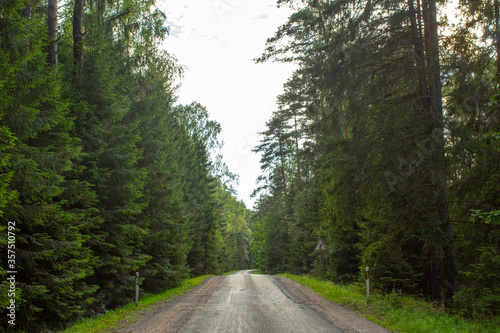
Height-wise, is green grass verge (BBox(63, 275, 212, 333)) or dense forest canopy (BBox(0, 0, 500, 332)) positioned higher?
dense forest canopy (BBox(0, 0, 500, 332))

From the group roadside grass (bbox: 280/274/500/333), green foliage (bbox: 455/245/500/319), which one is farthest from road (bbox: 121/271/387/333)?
green foliage (bbox: 455/245/500/319)

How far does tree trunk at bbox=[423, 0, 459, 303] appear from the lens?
312 inches

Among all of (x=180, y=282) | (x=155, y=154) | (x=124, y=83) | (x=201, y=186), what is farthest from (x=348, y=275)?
(x=201, y=186)

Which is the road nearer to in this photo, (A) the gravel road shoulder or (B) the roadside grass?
(A) the gravel road shoulder

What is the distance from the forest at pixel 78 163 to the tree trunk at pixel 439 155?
8.57 metres

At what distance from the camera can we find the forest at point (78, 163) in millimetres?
6258

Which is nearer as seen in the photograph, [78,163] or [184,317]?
[184,317]

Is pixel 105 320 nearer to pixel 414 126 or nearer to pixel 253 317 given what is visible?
pixel 253 317

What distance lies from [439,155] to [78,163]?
9499 mm

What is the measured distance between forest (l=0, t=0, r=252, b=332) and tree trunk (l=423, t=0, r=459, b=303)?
8.57 metres

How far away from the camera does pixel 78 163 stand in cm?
934

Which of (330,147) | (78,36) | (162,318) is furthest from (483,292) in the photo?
(78,36)

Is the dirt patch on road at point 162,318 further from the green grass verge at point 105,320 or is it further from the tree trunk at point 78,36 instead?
the tree trunk at point 78,36

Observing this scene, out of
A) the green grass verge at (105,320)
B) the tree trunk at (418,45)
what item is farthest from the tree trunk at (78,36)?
the tree trunk at (418,45)
